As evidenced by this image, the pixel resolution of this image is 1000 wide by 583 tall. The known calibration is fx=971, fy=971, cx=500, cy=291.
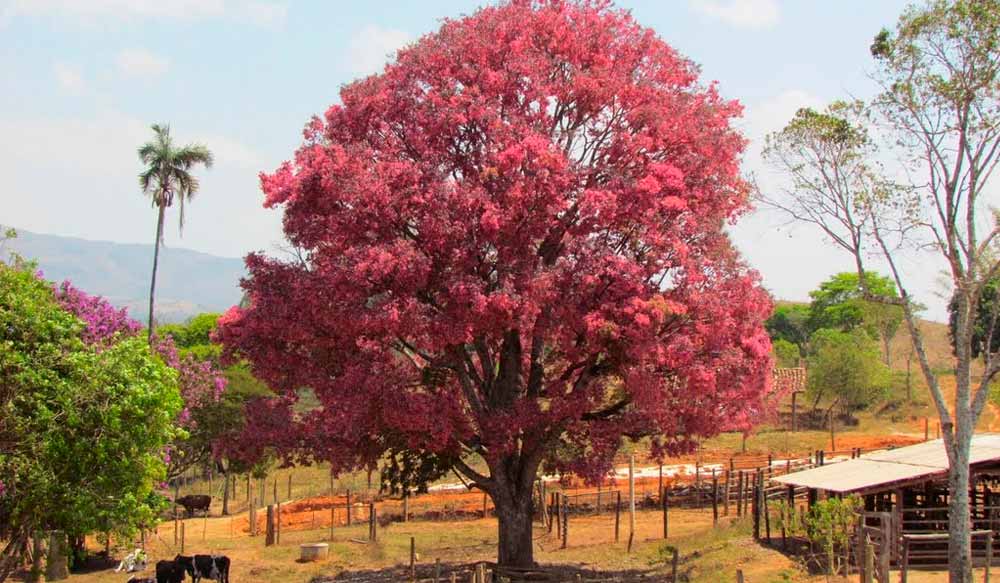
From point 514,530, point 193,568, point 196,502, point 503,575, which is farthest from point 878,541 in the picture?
point 196,502

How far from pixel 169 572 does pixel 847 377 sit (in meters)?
40.3

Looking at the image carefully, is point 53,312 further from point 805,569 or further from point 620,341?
point 805,569

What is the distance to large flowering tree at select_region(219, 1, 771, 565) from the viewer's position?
1759 centimetres

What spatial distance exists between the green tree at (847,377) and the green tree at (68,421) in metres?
41.6

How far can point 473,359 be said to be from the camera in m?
23.0

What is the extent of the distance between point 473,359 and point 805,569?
28.3 ft

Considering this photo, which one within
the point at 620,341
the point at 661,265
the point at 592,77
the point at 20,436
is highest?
the point at 592,77

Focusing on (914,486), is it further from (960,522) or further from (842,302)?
(842,302)

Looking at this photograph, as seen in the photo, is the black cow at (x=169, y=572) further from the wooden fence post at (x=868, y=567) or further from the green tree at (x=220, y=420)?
the wooden fence post at (x=868, y=567)

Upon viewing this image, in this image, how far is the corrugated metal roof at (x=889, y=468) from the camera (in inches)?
816

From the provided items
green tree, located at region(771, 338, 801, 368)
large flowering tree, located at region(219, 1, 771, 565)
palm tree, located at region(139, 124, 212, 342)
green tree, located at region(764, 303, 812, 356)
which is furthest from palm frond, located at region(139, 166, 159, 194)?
green tree, located at region(764, 303, 812, 356)

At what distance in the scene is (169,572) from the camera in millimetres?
20328

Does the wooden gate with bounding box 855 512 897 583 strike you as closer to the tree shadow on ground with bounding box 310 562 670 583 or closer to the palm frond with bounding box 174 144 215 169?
the tree shadow on ground with bounding box 310 562 670 583

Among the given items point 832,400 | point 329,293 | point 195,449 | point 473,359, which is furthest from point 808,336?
point 329,293
